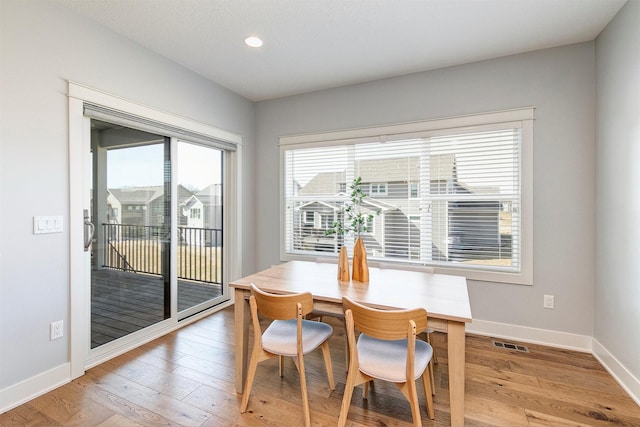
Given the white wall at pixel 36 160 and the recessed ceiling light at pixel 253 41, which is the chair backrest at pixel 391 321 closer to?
the white wall at pixel 36 160

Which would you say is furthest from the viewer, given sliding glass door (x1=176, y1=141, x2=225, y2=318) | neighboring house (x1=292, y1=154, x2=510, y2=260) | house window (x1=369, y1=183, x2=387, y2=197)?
house window (x1=369, y1=183, x2=387, y2=197)

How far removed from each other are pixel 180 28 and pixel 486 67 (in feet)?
9.40

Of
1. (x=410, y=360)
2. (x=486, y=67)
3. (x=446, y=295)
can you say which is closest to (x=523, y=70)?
(x=486, y=67)

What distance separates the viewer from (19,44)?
76.4 inches

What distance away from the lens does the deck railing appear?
8.72 ft

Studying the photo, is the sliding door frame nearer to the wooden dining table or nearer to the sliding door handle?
the sliding door handle

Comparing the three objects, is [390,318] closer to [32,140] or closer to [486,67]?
[32,140]

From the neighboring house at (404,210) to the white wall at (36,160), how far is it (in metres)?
2.44

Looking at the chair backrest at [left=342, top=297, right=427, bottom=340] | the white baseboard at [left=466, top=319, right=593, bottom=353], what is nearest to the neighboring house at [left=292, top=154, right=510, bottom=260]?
the white baseboard at [left=466, top=319, right=593, bottom=353]

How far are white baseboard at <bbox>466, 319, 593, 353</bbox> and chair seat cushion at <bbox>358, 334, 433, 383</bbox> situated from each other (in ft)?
5.20

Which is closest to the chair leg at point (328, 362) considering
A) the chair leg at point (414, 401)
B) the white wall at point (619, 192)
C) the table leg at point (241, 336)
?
the table leg at point (241, 336)

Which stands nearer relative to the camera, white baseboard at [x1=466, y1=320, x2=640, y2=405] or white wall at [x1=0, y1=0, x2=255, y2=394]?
white wall at [x1=0, y1=0, x2=255, y2=394]

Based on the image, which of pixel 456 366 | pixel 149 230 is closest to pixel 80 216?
pixel 149 230

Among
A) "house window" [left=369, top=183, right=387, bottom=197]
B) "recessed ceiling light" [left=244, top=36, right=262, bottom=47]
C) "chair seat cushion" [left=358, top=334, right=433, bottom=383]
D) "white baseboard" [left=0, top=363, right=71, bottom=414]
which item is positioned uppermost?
"recessed ceiling light" [left=244, top=36, right=262, bottom=47]
